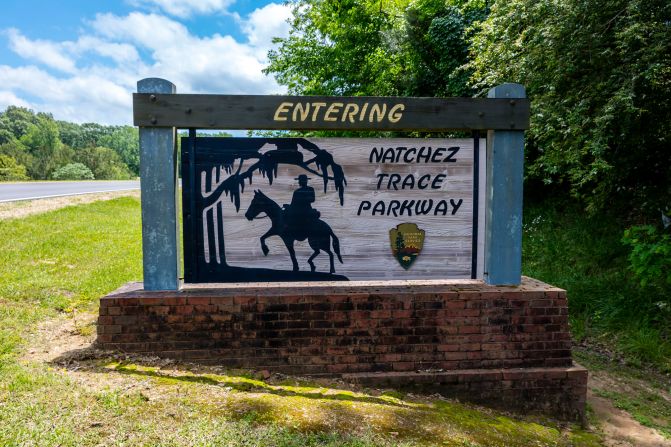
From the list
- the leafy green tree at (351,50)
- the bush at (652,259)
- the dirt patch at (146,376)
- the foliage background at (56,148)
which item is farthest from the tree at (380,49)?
the foliage background at (56,148)

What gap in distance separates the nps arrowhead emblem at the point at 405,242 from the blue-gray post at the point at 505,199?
0.72 metres

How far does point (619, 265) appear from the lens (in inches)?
332

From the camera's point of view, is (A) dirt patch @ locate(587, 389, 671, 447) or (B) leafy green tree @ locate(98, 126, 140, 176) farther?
(B) leafy green tree @ locate(98, 126, 140, 176)

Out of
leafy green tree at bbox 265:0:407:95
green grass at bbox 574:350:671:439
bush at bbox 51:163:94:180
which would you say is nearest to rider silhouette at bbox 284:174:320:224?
green grass at bbox 574:350:671:439

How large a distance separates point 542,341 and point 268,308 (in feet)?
8.51

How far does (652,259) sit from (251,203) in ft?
20.9

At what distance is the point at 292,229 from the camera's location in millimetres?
4312

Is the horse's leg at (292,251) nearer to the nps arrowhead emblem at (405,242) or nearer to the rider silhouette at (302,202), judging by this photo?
the rider silhouette at (302,202)

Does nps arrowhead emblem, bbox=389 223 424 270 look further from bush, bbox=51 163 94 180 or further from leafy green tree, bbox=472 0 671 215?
bush, bbox=51 163 94 180

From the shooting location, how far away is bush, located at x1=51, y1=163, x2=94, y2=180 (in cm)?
5509

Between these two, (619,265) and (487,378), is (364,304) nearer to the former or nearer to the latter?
(487,378)

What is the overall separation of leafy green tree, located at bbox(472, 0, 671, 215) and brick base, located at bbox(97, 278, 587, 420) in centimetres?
391

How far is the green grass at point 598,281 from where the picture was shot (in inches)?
260

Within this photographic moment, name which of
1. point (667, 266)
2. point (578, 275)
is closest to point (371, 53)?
point (578, 275)
